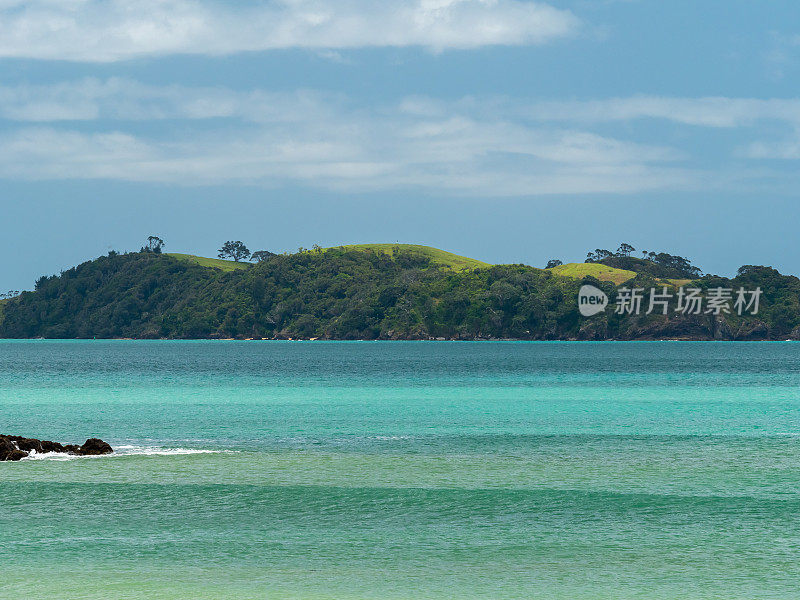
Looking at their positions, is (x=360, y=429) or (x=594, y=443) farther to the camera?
(x=360, y=429)

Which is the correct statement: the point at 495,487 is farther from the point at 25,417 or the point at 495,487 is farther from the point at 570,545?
the point at 25,417

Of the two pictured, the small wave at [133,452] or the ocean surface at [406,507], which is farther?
the small wave at [133,452]

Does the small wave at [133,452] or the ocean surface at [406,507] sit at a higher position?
the ocean surface at [406,507]

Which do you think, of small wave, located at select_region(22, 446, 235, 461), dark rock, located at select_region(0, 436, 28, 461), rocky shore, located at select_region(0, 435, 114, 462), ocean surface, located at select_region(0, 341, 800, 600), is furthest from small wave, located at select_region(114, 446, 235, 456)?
dark rock, located at select_region(0, 436, 28, 461)

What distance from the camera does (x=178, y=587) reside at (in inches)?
653

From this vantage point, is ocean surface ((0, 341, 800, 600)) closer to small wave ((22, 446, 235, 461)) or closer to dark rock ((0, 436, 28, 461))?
small wave ((22, 446, 235, 461))

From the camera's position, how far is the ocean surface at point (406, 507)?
1708cm

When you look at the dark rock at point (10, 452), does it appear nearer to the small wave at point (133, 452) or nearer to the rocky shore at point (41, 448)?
the rocky shore at point (41, 448)

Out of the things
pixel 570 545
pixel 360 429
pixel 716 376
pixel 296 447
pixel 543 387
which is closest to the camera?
pixel 570 545

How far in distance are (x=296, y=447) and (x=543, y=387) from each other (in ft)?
147

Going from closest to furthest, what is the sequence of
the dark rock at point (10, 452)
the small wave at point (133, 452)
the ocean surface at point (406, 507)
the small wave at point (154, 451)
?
the ocean surface at point (406, 507) → the dark rock at point (10, 452) → the small wave at point (133, 452) → the small wave at point (154, 451)

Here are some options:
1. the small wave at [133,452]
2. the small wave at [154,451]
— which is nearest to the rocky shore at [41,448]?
the small wave at [133,452]

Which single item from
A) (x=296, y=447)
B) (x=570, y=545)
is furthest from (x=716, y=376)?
(x=570, y=545)

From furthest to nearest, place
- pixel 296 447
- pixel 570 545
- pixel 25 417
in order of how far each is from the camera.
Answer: pixel 25 417, pixel 296 447, pixel 570 545
